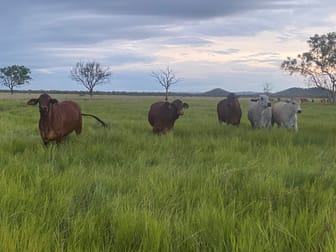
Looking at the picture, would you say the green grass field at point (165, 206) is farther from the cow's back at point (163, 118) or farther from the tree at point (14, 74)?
the tree at point (14, 74)

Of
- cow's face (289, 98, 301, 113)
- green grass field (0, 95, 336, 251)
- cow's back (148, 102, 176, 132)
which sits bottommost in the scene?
green grass field (0, 95, 336, 251)

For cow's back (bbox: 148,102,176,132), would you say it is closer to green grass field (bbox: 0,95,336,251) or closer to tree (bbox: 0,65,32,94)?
green grass field (bbox: 0,95,336,251)

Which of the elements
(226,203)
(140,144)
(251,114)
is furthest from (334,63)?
(226,203)

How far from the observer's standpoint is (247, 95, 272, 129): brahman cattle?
15609mm

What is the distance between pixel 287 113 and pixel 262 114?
868mm

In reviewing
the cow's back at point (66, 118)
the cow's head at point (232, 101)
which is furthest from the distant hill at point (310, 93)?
the cow's back at point (66, 118)

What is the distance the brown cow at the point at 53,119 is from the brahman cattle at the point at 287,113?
7650mm

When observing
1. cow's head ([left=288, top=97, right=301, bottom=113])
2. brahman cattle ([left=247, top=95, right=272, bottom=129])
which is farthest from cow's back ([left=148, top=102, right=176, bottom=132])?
cow's head ([left=288, top=97, right=301, bottom=113])

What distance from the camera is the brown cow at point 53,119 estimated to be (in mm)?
9305

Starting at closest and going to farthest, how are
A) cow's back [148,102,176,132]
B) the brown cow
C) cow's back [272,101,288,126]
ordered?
the brown cow → cow's back [148,102,176,132] → cow's back [272,101,288,126]

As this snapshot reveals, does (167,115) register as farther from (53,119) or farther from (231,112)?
(53,119)

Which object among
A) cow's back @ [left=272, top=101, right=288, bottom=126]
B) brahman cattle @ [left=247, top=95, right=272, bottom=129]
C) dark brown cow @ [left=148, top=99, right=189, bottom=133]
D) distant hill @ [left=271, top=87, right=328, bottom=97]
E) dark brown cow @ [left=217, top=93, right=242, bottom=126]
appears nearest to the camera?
dark brown cow @ [left=148, top=99, right=189, bottom=133]

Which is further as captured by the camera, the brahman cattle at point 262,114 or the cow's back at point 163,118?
the brahman cattle at point 262,114

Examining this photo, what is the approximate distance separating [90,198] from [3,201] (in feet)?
2.83
